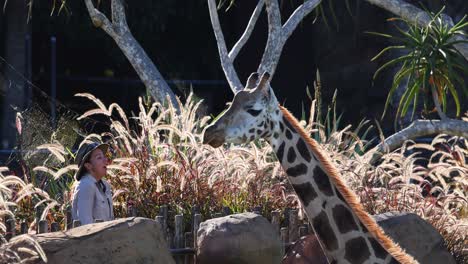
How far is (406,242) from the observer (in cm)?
850

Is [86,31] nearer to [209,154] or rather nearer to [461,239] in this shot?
[209,154]

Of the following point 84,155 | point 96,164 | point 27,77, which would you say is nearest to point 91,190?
point 96,164

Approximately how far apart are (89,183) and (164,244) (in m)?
1.47

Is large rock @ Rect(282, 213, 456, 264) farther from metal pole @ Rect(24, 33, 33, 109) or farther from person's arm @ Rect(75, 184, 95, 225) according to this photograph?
metal pole @ Rect(24, 33, 33, 109)

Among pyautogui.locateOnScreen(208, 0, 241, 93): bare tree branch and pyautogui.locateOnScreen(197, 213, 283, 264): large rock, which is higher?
pyautogui.locateOnScreen(208, 0, 241, 93): bare tree branch

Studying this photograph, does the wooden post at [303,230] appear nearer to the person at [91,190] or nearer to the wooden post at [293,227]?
the wooden post at [293,227]

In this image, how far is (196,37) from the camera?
61.3 feet

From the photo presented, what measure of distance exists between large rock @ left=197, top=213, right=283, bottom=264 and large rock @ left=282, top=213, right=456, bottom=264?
22.5 inches

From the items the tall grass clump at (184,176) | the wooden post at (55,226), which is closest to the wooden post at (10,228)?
the wooden post at (55,226)

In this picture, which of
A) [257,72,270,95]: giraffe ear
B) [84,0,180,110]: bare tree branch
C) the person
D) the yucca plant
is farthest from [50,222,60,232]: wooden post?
the yucca plant

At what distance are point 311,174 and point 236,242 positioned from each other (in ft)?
4.22

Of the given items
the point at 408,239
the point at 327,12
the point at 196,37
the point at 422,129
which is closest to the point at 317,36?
the point at 327,12

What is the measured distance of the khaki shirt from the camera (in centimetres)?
771

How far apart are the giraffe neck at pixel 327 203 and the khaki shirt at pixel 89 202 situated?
1.74 m
